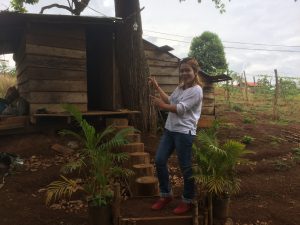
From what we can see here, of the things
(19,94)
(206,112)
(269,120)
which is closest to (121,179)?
(19,94)

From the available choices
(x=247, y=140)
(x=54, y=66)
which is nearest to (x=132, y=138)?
(x=54, y=66)

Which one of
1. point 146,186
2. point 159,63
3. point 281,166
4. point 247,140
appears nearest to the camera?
point 146,186

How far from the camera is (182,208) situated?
16.9 feet

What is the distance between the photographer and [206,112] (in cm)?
1350

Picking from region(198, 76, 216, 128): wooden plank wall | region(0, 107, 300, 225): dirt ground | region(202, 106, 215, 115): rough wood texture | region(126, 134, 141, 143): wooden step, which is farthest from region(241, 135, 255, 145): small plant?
region(126, 134, 141, 143): wooden step

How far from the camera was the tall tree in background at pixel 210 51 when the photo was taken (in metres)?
28.6

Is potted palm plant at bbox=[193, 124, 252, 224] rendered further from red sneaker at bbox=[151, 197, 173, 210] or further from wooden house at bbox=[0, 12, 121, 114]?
wooden house at bbox=[0, 12, 121, 114]

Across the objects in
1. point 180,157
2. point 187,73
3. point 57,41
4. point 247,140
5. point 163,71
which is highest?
point 57,41

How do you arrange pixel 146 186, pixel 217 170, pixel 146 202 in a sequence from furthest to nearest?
pixel 146 186 < pixel 146 202 < pixel 217 170

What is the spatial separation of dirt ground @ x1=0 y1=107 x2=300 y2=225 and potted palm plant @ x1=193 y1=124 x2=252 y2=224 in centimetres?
93

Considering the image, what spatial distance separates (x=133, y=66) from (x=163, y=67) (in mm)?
2982

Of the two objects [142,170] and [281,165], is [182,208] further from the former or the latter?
[281,165]

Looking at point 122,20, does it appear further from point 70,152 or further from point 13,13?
point 70,152

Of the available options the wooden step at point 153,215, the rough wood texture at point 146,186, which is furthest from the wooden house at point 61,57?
the wooden step at point 153,215
